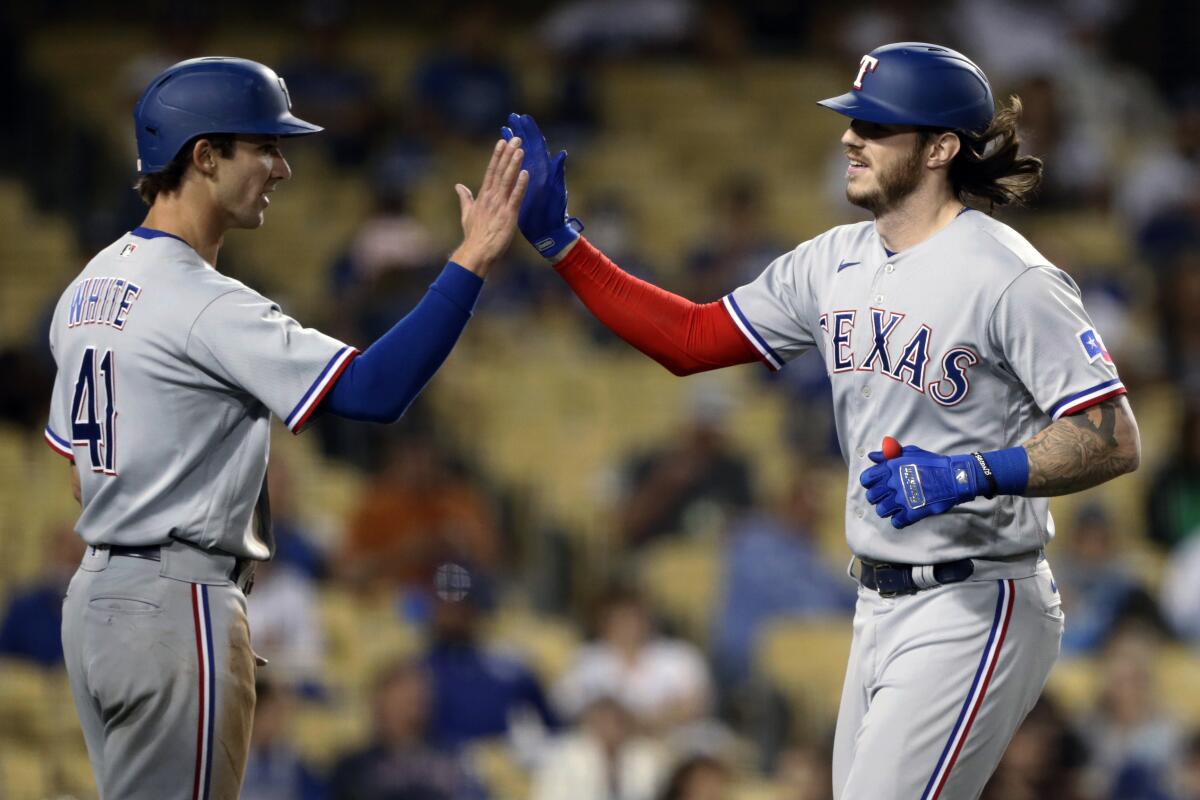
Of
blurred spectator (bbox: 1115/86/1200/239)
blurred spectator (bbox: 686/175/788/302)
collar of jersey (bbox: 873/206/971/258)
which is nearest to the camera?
collar of jersey (bbox: 873/206/971/258)

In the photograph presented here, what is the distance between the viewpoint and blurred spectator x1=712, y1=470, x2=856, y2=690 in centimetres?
782

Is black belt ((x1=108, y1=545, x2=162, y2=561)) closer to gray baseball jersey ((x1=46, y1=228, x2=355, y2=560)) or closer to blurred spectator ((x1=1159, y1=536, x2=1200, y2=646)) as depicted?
gray baseball jersey ((x1=46, y1=228, x2=355, y2=560))

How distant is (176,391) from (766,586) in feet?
15.2

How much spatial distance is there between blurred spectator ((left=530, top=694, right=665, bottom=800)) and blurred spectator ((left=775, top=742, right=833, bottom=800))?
1.60ft

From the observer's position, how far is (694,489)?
851cm

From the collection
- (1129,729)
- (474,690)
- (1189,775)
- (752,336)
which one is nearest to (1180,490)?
(1129,729)

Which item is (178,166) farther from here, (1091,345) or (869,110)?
(1091,345)

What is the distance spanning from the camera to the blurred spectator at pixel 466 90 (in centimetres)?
1101

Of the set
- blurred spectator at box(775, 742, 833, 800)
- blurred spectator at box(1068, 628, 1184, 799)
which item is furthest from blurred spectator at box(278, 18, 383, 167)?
blurred spectator at box(1068, 628, 1184, 799)

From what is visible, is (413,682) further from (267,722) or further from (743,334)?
(743,334)

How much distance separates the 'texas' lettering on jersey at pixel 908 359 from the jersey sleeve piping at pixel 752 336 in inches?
13.7

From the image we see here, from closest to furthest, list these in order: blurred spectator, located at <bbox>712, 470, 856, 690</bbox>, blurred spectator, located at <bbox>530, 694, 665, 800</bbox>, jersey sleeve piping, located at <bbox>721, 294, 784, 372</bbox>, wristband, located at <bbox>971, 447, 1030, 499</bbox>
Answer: wristband, located at <bbox>971, 447, 1030, 499</bbox> → jersey sleeve piping, located at <bbox>721, 294, 784, 372</bbox> → blurred spectator, located at <bbox>530, 694, 665, 800</bbox> → blurred spectator, located at <bbox>712, 470, 856, 690</bbox>

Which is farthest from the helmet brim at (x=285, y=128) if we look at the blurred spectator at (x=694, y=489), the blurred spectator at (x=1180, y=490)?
the blurred spectator at (x=1180, y=490)

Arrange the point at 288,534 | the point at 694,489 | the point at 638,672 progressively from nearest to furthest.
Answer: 1. the point at 638,672
2. the point at 288,534
3. the point at 694,489
